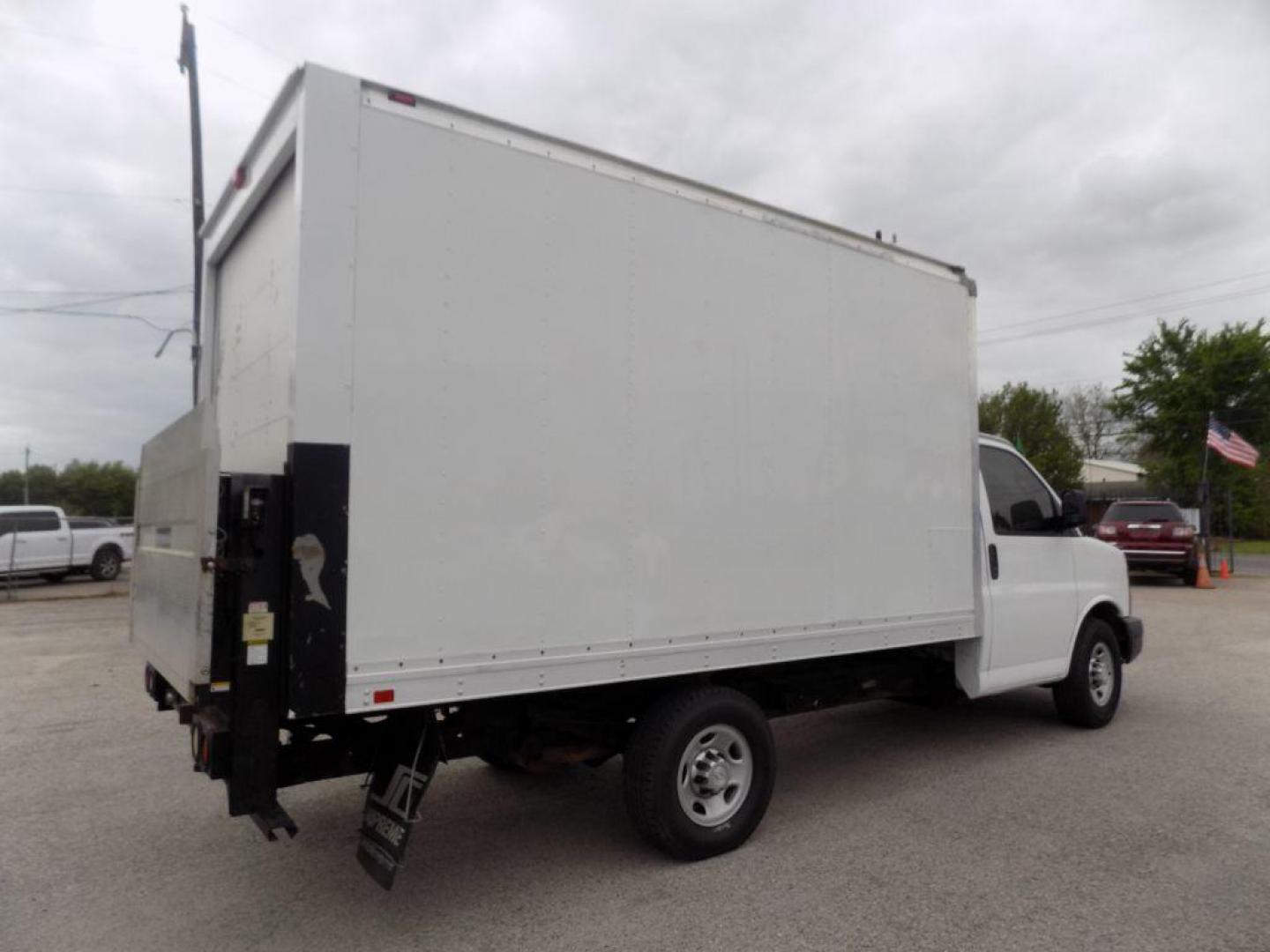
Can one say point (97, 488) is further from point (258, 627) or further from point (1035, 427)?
point (258, 627)

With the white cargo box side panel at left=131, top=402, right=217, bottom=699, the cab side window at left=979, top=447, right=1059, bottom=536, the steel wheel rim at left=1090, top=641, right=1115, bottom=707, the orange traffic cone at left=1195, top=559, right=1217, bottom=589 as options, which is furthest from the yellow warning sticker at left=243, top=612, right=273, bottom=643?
the orange traffic cone at left=1195, top=559, right=1217, bottom=589

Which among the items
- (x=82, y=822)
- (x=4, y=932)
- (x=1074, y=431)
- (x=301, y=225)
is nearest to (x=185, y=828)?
A: (x=82, y=822)

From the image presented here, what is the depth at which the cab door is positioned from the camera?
229 inches

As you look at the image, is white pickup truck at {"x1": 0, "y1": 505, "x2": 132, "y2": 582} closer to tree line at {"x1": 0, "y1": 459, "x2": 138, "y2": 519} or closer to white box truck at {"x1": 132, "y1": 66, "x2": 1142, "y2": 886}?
white box truck at {"x1": 132, "y1": 66, "x2": 1142, "y2": 886}

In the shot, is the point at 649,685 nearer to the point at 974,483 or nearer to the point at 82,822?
the point at 974,483

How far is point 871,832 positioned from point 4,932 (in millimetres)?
4010

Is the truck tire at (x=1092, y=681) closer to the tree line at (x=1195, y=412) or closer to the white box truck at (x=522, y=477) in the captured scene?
the white box truck at (x=522, y=477)

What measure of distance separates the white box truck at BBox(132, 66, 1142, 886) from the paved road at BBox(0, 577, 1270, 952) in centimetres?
44

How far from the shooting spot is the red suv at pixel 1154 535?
19.1 m

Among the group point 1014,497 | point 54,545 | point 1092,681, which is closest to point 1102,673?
point 1092,681

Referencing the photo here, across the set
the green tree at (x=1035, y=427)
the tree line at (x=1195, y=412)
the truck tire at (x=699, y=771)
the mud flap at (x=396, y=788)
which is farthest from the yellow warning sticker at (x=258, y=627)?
the green tree at (x=1035, y=427)

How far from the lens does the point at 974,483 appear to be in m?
5.75

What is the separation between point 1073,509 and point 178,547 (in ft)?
18.6

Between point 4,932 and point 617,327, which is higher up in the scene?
point 617,327
